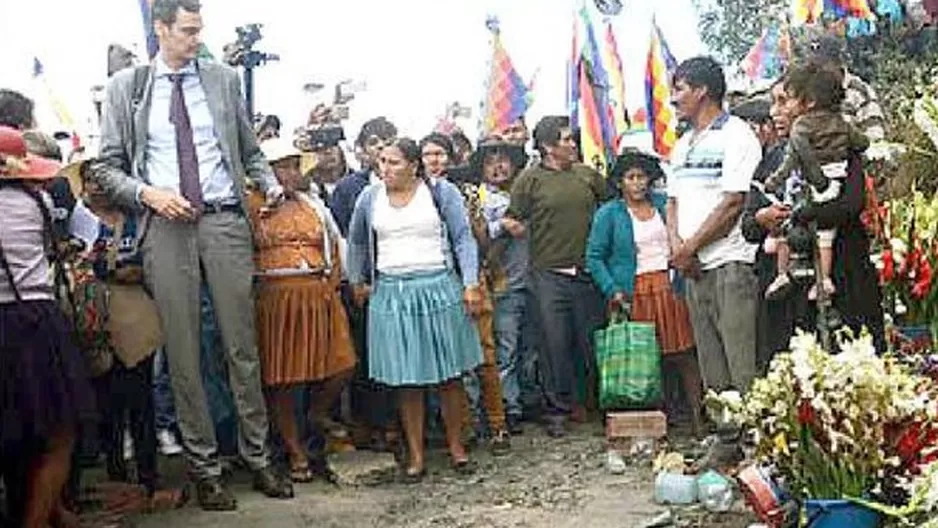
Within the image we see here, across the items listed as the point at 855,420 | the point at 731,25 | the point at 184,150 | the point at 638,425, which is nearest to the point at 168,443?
the point at 184,150

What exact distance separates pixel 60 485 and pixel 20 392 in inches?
16.9

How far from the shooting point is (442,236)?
6.78 m

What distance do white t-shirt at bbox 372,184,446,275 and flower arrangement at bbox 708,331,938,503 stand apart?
2.63m

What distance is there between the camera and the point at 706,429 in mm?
7352

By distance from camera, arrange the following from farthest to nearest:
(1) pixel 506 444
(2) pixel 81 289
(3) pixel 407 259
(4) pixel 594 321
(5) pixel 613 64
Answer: (5) pixel 613 64
(4) pixel 594 321
(1) pixel 506 444
(3) pixel 407 259
(2) pixel 81 289

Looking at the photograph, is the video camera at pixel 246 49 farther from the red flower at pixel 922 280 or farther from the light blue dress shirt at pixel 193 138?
the red flower at pixel 922 280

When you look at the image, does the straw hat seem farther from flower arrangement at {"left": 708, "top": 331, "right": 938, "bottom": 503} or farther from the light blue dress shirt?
flower arrangement at {"left": 708, "top": 331, "right": 938, "bottom": 503}

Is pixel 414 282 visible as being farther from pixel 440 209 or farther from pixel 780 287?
pixel 780 287

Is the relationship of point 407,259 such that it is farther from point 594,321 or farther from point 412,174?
point 594,321

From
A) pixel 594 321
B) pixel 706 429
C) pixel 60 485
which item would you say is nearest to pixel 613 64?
pixel 594 321

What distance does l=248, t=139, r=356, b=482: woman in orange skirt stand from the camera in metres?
6.48

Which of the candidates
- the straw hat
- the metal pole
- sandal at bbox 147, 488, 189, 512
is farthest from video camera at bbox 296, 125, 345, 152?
sandal at bbox 147, 488, 189, 512

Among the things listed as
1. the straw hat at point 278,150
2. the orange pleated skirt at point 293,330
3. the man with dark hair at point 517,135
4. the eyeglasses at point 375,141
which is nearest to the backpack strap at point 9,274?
the orange pleated skirt at point 293,330

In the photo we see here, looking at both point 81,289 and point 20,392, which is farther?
point 81,289
